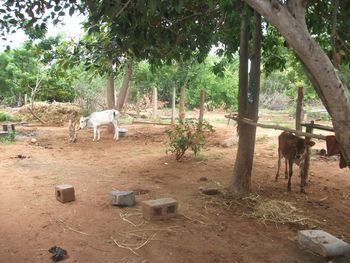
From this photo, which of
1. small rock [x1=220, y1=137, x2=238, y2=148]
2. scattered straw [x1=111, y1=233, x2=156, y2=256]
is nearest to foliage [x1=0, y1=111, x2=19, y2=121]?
small rock [x1=220, y1=137, x2=238, y2=148]

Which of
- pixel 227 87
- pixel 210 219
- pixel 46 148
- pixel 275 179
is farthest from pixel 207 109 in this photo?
pixel 210 219

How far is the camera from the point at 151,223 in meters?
5.15

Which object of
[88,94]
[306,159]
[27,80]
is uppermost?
[27,80]

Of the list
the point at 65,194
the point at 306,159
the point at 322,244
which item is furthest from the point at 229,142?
the point at 322,244

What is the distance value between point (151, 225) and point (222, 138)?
26.6ft

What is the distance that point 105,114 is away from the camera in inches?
526

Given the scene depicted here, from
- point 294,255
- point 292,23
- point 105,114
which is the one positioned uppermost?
point 292,23

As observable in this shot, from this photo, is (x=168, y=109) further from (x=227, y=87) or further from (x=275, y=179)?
(x=275, y=179)

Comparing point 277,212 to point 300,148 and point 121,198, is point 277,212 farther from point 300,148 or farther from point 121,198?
point 121,198

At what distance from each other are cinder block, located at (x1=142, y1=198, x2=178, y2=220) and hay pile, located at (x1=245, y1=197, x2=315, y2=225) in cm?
120

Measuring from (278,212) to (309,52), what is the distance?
312 cm

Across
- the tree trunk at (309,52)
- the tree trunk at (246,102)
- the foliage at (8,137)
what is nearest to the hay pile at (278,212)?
the tree trunk at (246,102)

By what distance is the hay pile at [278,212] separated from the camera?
17.8 ft

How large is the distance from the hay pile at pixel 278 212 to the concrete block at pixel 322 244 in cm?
84
